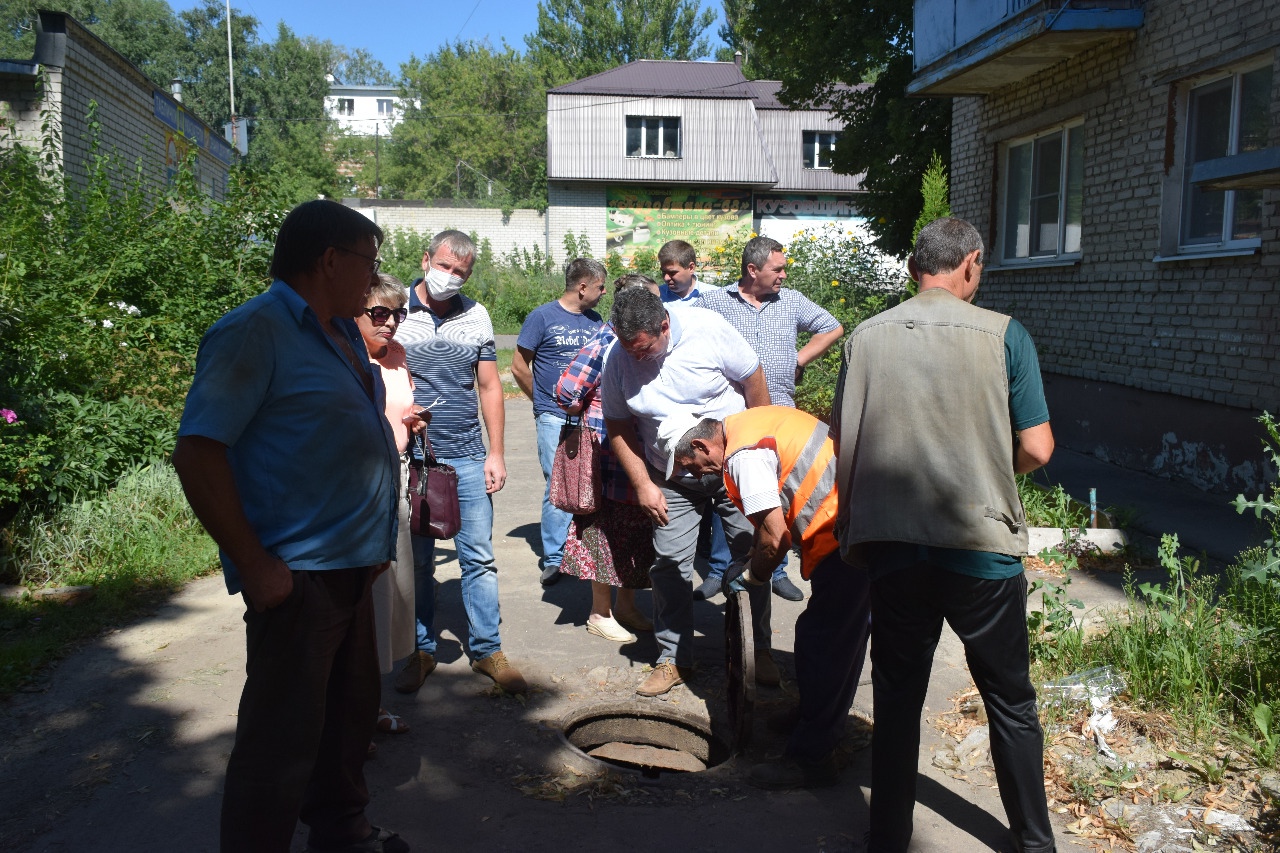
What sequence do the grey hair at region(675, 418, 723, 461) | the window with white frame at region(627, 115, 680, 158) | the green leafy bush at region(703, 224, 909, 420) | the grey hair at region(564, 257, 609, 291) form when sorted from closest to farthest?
the grey hair at region(675, 418, 723, 461) < the grey hair at region(564, 257, 609, 291) < the green leafy bush at region(703, 224, 909, 420) < the window with white frame at region(627, 115, 680, 158)

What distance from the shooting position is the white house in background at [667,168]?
33.8 meters

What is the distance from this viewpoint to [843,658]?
3.65 m

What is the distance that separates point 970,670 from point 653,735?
187cm

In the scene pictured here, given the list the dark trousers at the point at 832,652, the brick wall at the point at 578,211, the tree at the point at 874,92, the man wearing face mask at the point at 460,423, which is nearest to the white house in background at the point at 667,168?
the brick wall at the point at 578,211

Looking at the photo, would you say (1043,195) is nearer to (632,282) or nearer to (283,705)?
(632,282)

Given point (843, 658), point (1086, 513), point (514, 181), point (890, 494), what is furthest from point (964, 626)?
point (514, 181)

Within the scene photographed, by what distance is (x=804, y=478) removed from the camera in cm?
355

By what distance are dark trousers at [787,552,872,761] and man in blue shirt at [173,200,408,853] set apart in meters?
1.69

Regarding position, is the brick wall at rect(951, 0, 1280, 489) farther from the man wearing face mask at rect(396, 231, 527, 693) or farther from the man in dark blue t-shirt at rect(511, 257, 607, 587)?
the man wearing face mask at rect(396, 231, 527, 693)

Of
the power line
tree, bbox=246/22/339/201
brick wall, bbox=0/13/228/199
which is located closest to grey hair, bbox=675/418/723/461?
brick wall, bbox=0/13/228/199

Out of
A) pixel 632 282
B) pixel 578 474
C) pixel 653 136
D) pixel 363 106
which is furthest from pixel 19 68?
pixel 363 106

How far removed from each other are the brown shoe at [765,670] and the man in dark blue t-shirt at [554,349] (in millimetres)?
1851

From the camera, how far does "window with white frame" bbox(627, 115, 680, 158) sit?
113 feet

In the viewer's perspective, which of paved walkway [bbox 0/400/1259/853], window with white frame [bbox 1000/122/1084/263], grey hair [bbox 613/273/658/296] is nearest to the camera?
paved walkway [bbox 0/400/1259/853]
